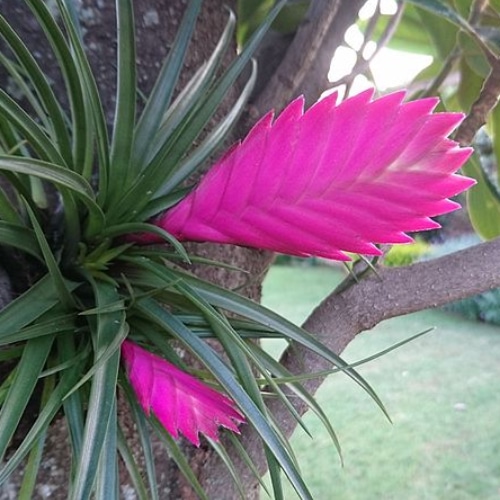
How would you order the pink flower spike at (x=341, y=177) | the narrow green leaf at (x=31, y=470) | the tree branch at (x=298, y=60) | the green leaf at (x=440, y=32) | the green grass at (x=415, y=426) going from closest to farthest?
1. the pink flower spike at (x=341, y=177)
2. the narrow green leaf at (x=31, y=470)
3. the tree branch at (x=298, y=60)
4. the green leaf at (x=440, y=32)
5. the green grass at (x=415, y=426)

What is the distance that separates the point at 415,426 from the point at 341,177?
2074 mm

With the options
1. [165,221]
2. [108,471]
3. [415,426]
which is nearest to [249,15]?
[165,221]

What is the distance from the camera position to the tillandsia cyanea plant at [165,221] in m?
0.25

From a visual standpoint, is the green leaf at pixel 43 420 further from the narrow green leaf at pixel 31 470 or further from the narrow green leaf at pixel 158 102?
the narrow green leaf at pixel 158 102

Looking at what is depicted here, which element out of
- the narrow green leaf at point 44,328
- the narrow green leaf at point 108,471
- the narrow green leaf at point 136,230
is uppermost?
the narrow green leaf at point 136,230

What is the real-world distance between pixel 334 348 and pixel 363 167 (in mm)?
313

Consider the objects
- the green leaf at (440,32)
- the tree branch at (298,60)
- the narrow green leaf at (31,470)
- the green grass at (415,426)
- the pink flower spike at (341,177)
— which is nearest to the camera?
the pink flower spike at (341,177)

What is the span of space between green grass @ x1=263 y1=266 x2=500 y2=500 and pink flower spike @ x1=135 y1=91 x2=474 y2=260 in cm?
159

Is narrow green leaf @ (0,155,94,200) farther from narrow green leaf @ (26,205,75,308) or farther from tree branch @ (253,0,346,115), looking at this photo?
tree branch @ (253,0,346,115)

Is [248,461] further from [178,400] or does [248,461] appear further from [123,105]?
[123,105]

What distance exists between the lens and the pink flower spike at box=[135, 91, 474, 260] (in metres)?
0.24

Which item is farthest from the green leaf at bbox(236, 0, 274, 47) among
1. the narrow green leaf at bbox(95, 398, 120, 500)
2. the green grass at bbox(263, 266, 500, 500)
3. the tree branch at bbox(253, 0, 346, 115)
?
the green grass at bbox(263, 266, 500, 500)

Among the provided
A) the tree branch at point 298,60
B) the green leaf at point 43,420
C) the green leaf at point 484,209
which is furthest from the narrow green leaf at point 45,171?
the green leaf at point 484,209

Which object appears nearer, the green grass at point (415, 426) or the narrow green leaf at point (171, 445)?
the narrow green leaf at point (171, 445)
